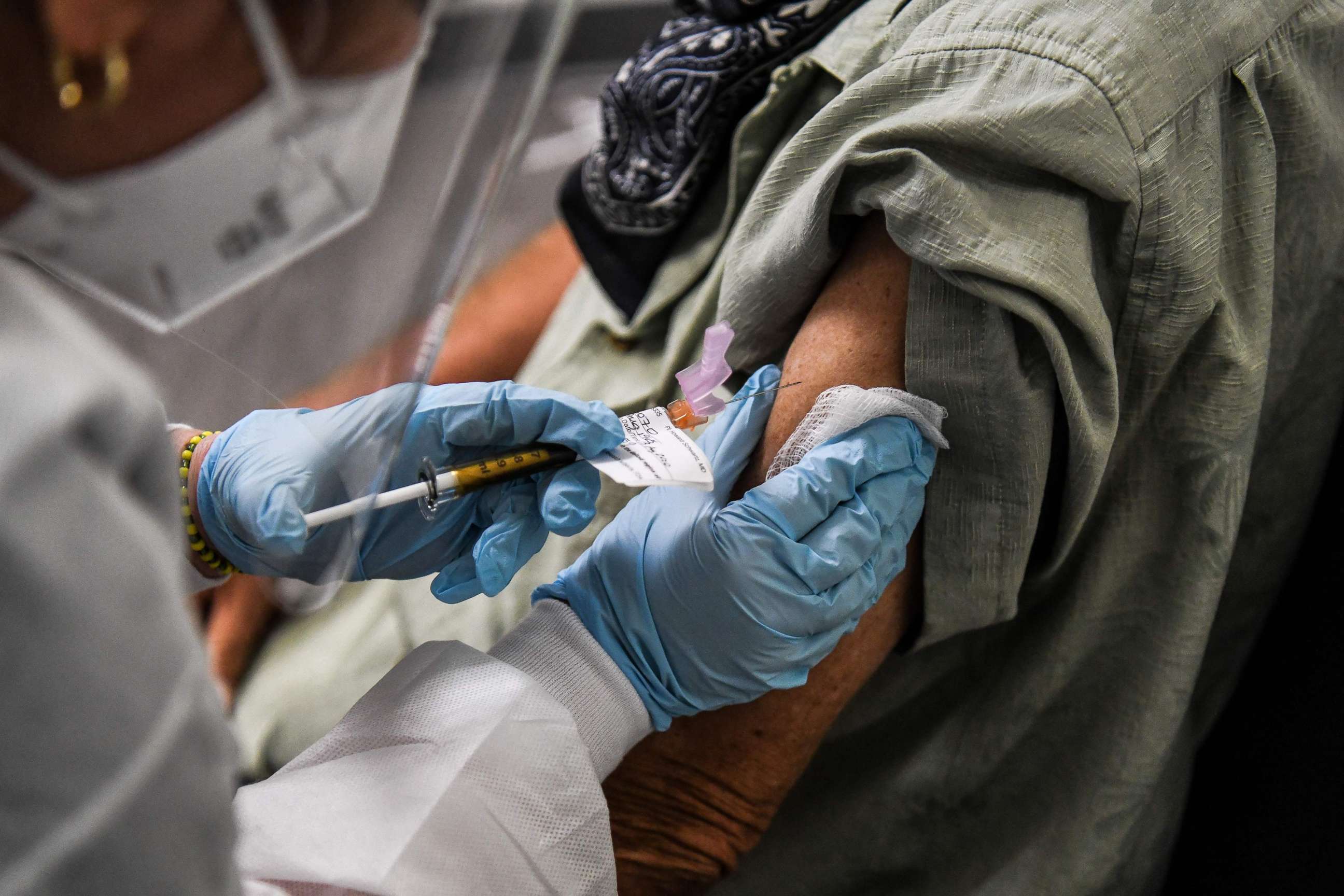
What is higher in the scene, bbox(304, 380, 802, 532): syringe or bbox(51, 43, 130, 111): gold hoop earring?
bbox(51, 43, 130, 111): gold hoop earring

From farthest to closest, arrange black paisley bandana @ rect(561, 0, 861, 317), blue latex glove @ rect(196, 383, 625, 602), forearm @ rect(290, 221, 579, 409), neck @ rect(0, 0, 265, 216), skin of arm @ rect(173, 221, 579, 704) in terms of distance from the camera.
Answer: forearm @ rect(290, 221, 579, 409) → skin of arm @ rect(173, 221, 579, 704) → black paisley bandana @ rect(561, 0, 861, 317) → blue latex glove @ rect(196, 383, 625, 602) → neck @ rect(0, 0, 265, 216)

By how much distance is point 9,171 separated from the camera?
1.12 feet

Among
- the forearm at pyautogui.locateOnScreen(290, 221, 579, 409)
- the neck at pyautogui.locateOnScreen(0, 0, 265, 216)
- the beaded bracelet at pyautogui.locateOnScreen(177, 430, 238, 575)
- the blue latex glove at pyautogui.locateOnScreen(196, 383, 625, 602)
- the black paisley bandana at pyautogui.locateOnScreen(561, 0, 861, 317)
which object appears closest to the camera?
the neck at pyautogui.locateOnScreen(0, 0, 265, 216)

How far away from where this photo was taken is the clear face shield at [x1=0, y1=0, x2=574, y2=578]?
0.37 m

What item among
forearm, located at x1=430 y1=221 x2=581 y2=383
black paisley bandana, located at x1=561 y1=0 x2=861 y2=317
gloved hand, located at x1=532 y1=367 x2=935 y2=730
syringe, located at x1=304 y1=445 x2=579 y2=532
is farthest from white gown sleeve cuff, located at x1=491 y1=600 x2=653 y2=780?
forearm, located at x1=430 y1=221 x2=581 y2=383

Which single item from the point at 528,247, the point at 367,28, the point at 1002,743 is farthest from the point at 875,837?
the point at 528,247

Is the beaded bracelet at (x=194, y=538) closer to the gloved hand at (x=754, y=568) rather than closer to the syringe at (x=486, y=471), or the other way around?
the syringe at (x=486, y=471)

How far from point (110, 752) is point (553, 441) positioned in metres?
0.44

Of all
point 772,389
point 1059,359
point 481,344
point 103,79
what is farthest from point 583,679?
point 481,344

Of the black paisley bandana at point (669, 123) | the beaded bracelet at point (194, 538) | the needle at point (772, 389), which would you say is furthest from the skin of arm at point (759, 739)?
the beaded bracelet at point (194, 538)

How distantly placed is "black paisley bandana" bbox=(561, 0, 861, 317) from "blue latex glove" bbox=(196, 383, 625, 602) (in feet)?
1.19

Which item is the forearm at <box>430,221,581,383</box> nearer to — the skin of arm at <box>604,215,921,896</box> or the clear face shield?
the skin of arm at <box>604,215,921,896</box>

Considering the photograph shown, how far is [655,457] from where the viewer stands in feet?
2.37

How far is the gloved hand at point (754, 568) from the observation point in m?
0.75
